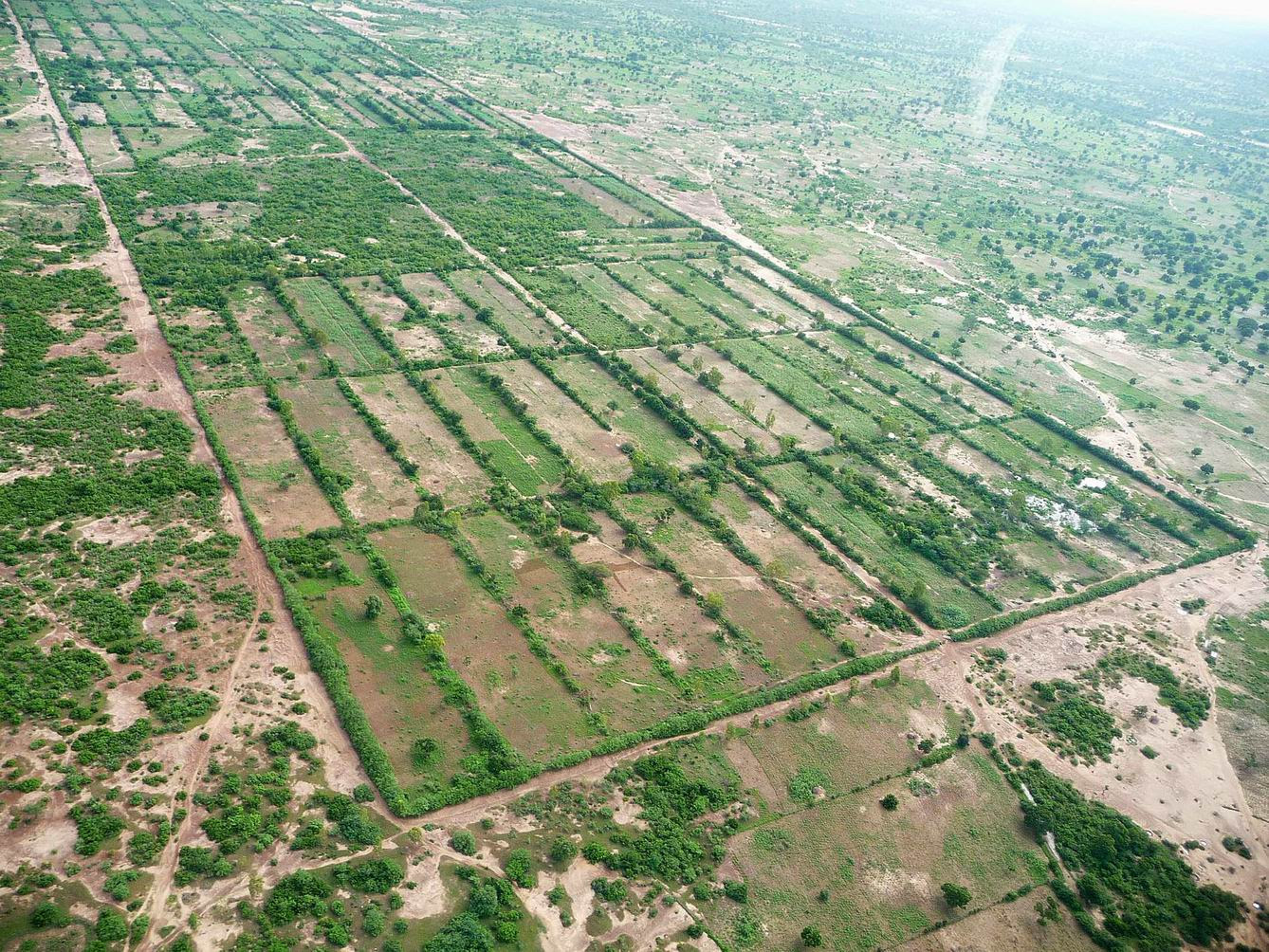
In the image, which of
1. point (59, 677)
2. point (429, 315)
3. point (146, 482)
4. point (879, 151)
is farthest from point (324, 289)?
point (879, 151)

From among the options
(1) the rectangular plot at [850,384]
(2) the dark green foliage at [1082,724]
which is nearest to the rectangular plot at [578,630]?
(2) the dark green foliage at [1082,724]

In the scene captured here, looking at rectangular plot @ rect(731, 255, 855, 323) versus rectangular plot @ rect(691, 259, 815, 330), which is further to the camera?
rectangular plot @ rect(731, 255, 855, 323)

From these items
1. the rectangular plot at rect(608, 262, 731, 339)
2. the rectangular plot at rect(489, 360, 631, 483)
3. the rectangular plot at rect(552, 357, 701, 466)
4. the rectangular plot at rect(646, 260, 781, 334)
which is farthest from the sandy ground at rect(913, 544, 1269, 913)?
the rectangular plot at rect(646, 260, 781, 334)

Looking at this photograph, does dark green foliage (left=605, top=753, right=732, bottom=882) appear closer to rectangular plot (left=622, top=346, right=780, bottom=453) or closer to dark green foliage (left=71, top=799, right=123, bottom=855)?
dark green foliage (left=71, top=799, right=123, bottom=855)

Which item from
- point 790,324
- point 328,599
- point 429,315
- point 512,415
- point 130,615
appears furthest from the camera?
point 790,324

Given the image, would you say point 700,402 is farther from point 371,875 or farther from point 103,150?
point 103,150

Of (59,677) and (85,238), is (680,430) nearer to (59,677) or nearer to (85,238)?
(59,677)

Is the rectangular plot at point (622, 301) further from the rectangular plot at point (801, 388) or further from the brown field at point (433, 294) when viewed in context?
the brown field at point (433, 294)
